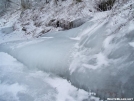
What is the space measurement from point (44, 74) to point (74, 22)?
13.3 feet

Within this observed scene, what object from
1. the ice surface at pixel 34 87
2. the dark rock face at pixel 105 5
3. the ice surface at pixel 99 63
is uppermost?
the dark rock face at pixel 105 5

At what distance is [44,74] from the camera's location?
3.43 metres

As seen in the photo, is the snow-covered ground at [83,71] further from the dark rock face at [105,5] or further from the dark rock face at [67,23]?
the dark rock face at [105,5]

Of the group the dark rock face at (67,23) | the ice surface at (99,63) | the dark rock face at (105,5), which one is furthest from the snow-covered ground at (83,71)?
the dark rock face at (105,5)

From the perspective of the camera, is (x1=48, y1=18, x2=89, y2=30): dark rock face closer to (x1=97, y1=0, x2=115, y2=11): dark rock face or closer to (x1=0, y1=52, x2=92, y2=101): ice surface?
(x1=97, y1=0, x2=115, y2=11): dark rock face

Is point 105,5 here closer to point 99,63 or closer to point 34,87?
point 99,63

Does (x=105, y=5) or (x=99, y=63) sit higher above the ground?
(x=105, y=5)

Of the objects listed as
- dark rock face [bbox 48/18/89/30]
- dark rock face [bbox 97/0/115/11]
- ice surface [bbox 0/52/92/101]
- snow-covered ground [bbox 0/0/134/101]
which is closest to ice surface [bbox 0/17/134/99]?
snow-covered ground [bbox 0/0/134/101]

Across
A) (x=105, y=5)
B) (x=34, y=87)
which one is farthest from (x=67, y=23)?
(x=34, y=87)

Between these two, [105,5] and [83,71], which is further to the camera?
[105,5]

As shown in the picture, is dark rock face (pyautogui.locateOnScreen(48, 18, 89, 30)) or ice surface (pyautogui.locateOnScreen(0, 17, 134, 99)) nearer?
ice surface (pyautogui.locateOnScreen(0, 17, 134, 99))

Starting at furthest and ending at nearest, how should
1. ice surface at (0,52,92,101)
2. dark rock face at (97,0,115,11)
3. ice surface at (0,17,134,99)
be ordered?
dark rock face at (97,0,115,11) → ice surface at (0,52,92,101) → ice surface at (0,17,134,99)

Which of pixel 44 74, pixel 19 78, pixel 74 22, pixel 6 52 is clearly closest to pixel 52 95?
pixel 44 74

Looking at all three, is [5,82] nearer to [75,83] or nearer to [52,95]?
[52,95]
